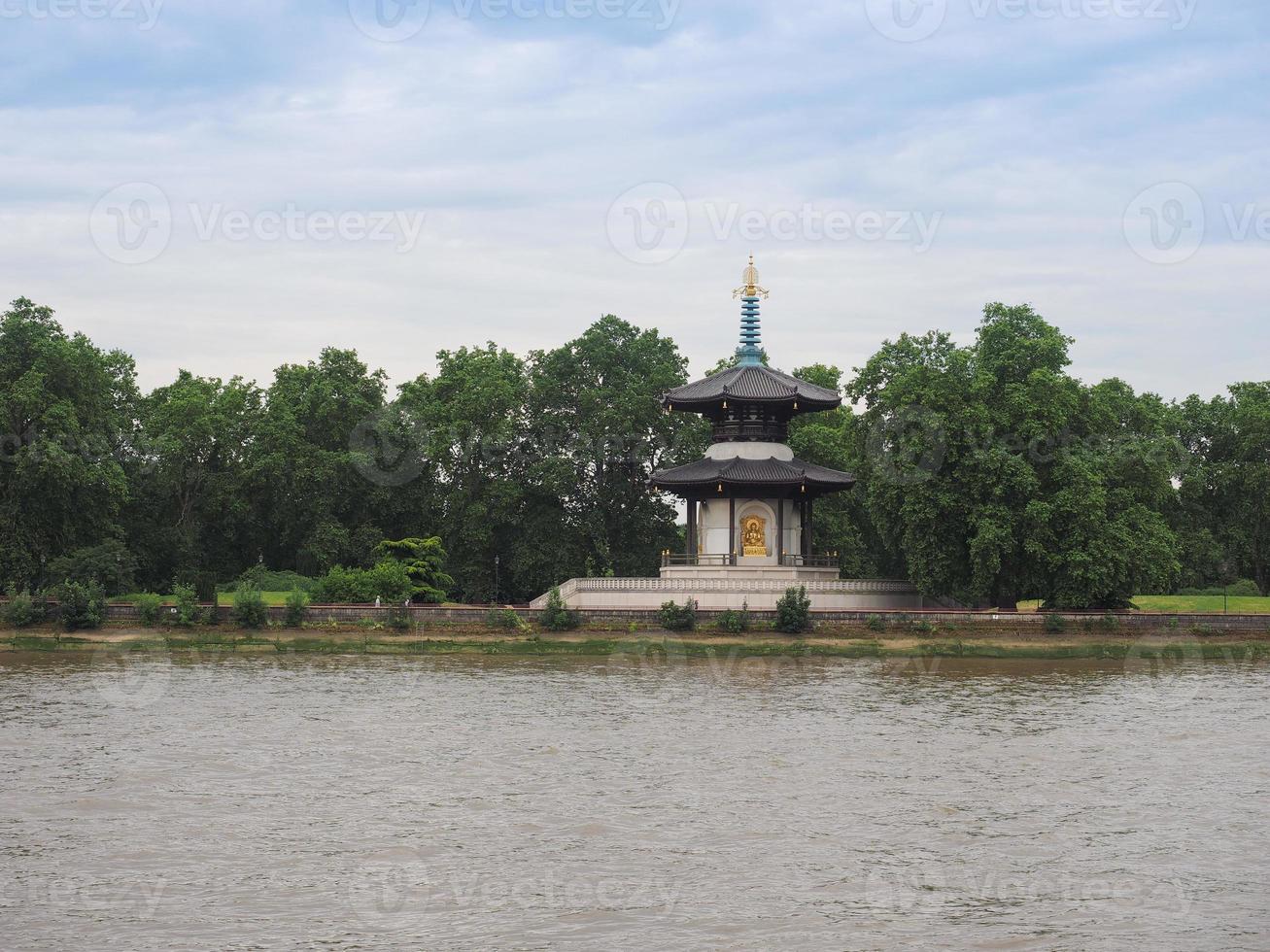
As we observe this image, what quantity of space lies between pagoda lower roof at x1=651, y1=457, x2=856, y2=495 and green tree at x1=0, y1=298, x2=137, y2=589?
2592 cm

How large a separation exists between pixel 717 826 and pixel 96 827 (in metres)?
9.64

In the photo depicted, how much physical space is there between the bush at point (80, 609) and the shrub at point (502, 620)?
15.0 m

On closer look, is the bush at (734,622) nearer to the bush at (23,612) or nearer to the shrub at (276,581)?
the shrub at (276,581)

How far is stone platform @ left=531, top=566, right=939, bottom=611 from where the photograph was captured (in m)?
59.6

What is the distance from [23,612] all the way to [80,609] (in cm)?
214

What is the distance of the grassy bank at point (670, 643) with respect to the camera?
53219 millimetres

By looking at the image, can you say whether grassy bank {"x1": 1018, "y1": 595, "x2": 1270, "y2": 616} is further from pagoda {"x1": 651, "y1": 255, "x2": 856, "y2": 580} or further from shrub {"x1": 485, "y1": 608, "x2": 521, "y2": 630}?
shrub {"x1": 485, "y1": 608, "x2": 521, "y2": 630}

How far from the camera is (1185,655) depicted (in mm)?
52688

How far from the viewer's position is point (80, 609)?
55.9m
